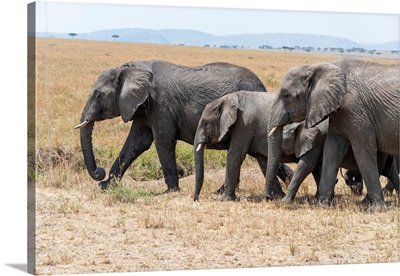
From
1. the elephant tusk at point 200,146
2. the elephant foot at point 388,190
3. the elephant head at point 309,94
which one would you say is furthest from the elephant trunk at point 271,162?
the elephant foot at point 388,190

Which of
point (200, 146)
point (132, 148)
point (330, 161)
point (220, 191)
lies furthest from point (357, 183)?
point (132, 148)

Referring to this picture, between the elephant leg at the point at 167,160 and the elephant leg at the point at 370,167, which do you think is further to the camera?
the elephant leg at the point at 167,160

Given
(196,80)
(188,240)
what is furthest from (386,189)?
(188,240)

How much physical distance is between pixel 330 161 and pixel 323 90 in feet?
3.03

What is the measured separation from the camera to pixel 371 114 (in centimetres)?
1131

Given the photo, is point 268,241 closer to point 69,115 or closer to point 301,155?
point 301,155

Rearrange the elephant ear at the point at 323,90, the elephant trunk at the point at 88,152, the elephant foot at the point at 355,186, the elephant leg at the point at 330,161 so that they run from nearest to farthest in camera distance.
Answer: the elephant ear at the point at 323,90 < the elephant leg at the point at 330,161 < the elephant trunk at the point at 88,152 < the elephant foot at the point at 355,186

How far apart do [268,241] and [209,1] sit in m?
2.48

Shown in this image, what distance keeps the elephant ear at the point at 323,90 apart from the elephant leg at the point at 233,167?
1.38 metres

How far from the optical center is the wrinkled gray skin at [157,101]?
517 inches

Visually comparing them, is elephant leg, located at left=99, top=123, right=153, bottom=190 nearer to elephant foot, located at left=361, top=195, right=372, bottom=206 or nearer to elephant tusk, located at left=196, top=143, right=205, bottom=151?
elephant tusk, located at left=196, top=143, right=205, bottom=151

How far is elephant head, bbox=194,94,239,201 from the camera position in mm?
12430

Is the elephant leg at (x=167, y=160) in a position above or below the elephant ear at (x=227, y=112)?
below

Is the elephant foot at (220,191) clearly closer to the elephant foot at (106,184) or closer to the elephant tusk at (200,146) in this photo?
the elephant tusk at (200,146)
